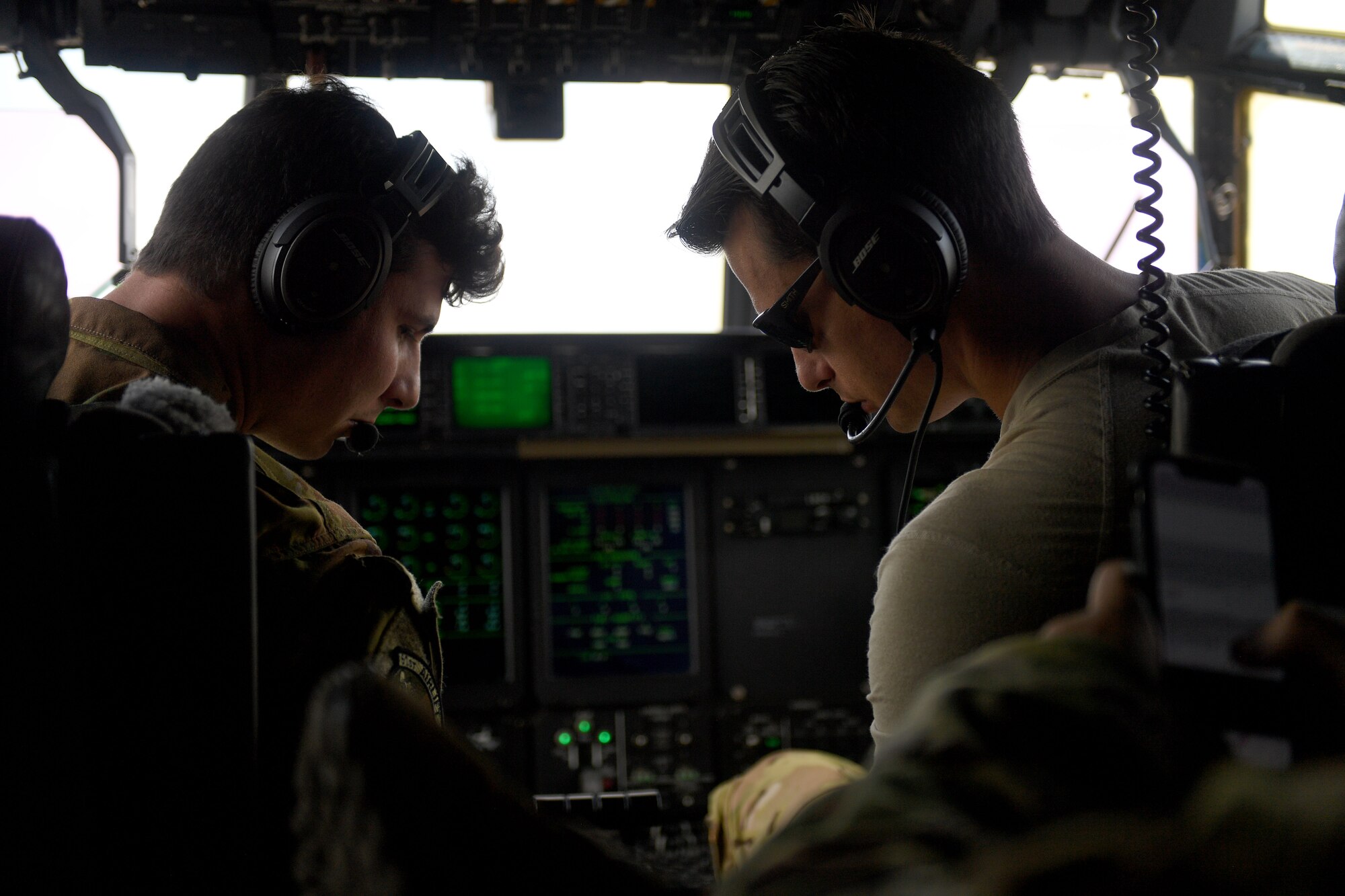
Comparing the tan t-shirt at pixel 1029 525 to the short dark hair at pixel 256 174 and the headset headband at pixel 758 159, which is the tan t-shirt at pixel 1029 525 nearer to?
the headset headband at pixel 758 159

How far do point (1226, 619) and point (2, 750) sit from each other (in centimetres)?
65

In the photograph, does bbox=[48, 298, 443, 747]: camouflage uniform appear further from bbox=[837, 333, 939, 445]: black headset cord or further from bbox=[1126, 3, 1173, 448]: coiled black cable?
bbox=[1126, 3, 1173, 448]: coiled black cable

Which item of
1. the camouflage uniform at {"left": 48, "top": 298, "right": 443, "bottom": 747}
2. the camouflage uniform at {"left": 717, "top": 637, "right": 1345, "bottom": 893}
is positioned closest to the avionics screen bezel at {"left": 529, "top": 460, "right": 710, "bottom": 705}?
the camouflage uniform at {"left": 48, "top": 298, "right": 443, "bottom": 747}

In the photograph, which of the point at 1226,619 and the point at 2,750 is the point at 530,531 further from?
the point at 1226,619

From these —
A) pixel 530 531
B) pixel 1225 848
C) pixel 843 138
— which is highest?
pixel 843 138

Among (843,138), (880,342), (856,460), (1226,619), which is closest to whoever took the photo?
(1226,619)

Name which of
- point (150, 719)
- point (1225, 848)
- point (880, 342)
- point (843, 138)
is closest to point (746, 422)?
point (880, 342)

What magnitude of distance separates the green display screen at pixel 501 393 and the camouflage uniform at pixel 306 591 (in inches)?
53.8

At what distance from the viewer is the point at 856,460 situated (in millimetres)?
2594

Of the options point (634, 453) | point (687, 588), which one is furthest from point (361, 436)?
point (687, 588)

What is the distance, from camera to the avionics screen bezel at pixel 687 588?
2451 mm

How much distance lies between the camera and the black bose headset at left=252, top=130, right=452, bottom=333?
114 centimetres

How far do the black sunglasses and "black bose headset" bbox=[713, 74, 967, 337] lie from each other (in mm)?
58

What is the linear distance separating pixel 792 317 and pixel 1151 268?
15.2 inches
